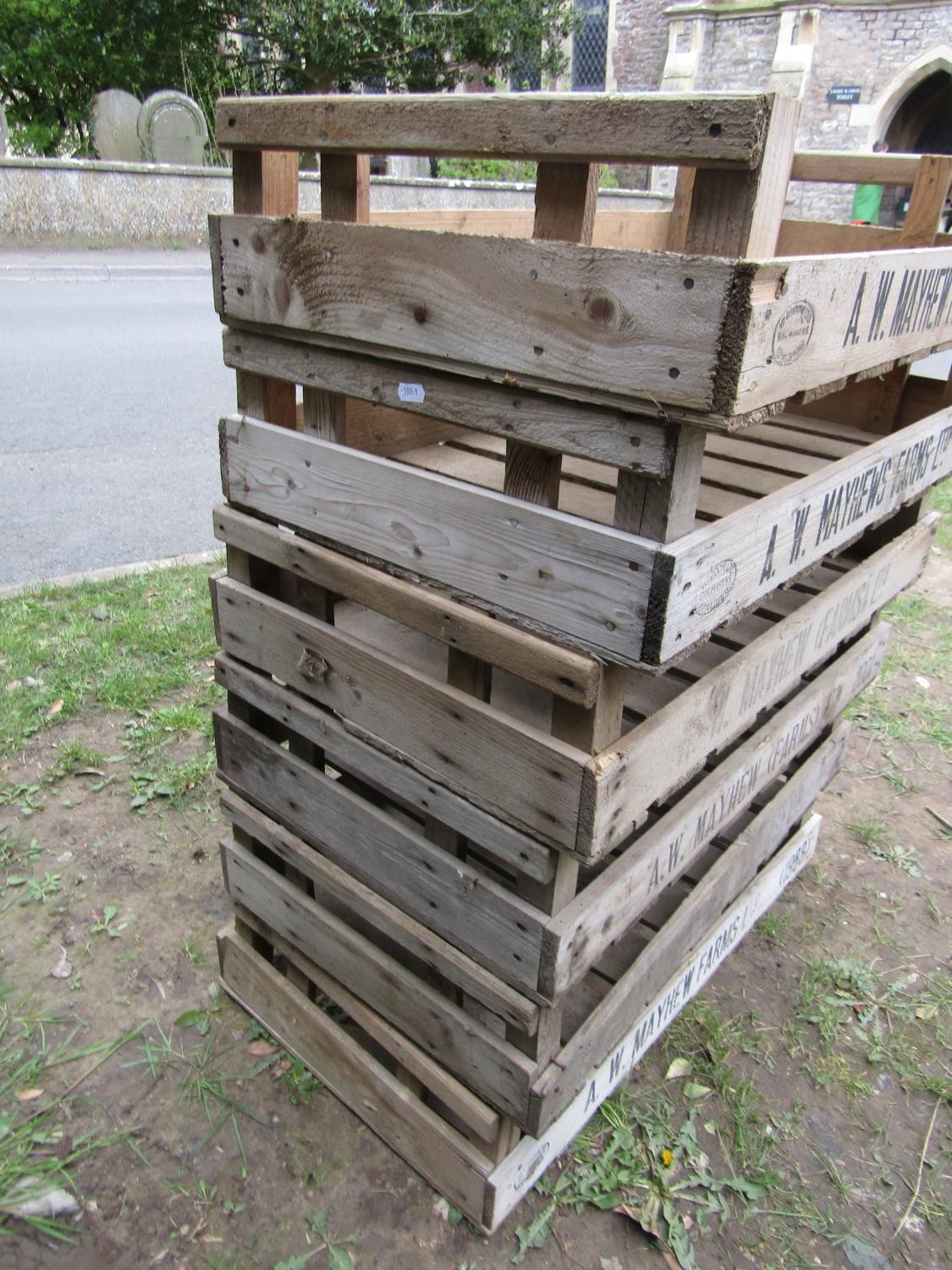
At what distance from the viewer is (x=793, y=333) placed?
107cm

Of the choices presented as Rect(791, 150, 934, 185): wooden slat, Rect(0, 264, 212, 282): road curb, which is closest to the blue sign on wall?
Rect(0, 264, 212, 282): road curb

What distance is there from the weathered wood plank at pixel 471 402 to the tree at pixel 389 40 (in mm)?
17382

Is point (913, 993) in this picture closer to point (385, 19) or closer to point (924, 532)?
point (924, 532)

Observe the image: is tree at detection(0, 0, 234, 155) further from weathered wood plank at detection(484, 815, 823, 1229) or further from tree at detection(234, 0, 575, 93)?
weathered wood plank at detection(484, 815, 823, 1229)

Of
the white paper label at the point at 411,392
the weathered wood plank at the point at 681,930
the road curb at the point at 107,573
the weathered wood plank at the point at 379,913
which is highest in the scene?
the white paper label at the point at 411,392

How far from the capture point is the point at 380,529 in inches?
58.2

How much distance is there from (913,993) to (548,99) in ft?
7.91

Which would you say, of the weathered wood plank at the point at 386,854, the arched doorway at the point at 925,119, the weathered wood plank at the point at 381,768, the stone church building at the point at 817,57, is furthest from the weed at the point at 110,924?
the arched doorway at the point at 925,119

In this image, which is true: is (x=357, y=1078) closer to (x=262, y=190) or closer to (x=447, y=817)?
(x=447, y=817)

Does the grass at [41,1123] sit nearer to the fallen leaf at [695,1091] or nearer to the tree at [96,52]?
the fallen leaf at [695,1091]

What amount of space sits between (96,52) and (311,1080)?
20.2 meters

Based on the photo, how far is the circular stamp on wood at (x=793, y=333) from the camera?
3.40 ft

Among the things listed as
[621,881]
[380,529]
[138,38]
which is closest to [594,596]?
[380,529]

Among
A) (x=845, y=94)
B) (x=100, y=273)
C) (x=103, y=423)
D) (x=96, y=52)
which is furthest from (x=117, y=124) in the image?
(x=845, y=94)
